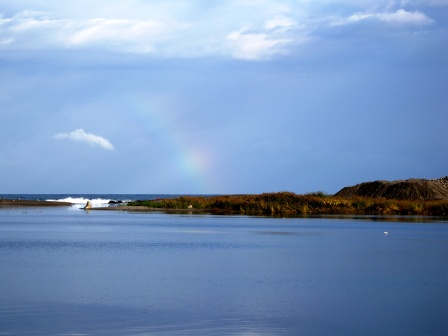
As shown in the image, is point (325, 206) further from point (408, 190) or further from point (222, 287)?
point (222, 287)

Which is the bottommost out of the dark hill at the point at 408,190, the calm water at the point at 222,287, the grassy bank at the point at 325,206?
the calm water at the point at 222,287

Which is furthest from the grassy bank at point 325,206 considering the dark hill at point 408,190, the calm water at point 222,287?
the calm water at point 222,287

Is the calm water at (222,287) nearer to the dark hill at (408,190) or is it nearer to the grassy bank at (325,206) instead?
the grassy bank at (325,206)

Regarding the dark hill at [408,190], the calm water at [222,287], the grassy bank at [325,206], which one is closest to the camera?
the calm water at [222,287]

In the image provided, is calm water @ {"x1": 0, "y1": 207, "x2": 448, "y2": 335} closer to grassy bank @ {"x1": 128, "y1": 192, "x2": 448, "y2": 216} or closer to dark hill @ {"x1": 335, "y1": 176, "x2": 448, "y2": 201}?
grassy bank @ {"x1": 128, "y1": 192, "x2": 448, "y2": 216}

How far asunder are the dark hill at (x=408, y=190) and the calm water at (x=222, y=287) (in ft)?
148

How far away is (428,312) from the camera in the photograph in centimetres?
1761

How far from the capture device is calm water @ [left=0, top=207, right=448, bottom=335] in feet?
52.6

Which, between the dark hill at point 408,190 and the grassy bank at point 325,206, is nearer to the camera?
the grassy bank at point 325,206

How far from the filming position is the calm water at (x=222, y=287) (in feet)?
52.6

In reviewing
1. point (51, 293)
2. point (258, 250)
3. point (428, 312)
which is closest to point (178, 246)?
point (258, 250)

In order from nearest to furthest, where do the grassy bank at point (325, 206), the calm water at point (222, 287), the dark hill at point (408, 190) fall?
the calm water at point (222, 287) < the grassy bank at point (325, 206) < the dark hill at point (408, 190)

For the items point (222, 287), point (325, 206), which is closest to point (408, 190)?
point (325, 206)

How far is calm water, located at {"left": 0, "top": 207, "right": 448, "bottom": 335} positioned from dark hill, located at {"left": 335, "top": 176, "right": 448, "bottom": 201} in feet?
148
